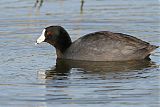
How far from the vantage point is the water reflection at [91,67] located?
1184 centimetres

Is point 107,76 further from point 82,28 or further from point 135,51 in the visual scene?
point 82,28

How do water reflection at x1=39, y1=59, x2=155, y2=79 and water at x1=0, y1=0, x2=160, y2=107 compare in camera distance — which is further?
water reflection at x1=39, y1=59, x2=155, y2=79

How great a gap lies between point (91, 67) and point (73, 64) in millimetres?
523

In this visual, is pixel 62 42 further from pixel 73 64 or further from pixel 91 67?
pixel 91 67

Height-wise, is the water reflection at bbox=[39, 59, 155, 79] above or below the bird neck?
below

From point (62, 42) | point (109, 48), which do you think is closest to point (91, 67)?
point (109, 48)

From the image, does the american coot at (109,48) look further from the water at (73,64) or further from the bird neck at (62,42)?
the bird neck at (62,42)

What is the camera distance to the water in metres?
9.98

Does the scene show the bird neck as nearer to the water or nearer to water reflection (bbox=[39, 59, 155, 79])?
the water

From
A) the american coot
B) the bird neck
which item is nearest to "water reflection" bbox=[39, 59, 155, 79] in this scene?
the american coot

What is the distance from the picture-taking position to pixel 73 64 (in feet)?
42.3

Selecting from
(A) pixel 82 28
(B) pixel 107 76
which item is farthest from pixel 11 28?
(B) pixel 107 76

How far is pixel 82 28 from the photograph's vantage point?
15.3m

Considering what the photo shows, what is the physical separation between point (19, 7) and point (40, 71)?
17.3ft
